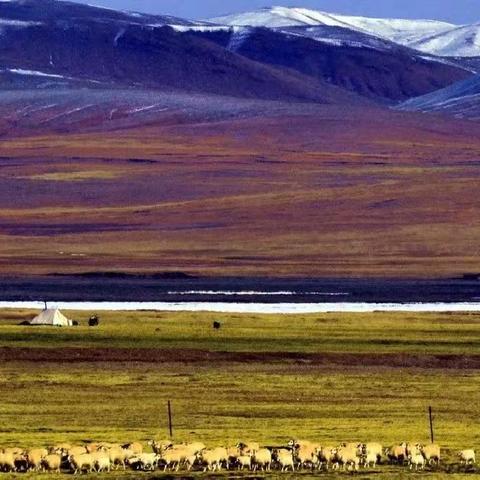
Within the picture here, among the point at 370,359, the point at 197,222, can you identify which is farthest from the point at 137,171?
the point at 370,359

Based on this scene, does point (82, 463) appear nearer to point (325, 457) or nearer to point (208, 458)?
point (208, 458)

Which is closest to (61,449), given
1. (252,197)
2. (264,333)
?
(264,333)

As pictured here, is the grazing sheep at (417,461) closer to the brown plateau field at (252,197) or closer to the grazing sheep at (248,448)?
the grazing sheep at (248,448)

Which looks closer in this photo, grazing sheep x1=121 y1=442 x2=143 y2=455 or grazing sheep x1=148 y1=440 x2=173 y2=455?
grazing sheep x1=121 y1=442 x2=143 y2=455

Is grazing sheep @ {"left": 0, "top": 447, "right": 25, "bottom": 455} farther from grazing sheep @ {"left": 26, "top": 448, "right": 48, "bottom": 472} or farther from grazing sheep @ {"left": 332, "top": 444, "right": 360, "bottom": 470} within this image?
grazing sheep @ {"left": 332, "top": 444, "right": 360, "bottom": 470}

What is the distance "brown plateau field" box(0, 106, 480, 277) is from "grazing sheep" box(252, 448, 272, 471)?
5439 centimetres

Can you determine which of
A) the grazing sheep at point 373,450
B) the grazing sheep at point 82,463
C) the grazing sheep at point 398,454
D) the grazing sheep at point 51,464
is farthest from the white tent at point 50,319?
the grazing sheep at point 82,463

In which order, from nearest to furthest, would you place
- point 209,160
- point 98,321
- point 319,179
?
point 98,321 < point 319,179 < point 209,160

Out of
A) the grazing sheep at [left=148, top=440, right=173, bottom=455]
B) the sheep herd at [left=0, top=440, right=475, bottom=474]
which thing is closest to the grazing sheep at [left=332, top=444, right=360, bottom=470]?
the sheep herd at [left=0, top=440, right=475, bottom=474]

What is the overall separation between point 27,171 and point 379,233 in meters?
40.7

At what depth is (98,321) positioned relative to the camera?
164ft

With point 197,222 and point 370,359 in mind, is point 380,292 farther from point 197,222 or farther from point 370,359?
point 197,222

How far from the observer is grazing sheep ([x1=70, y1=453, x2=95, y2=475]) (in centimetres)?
2338

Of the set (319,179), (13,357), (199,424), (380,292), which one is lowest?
(199,424)
